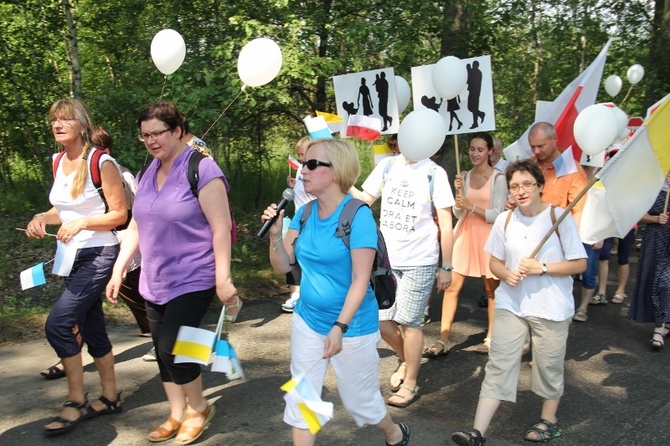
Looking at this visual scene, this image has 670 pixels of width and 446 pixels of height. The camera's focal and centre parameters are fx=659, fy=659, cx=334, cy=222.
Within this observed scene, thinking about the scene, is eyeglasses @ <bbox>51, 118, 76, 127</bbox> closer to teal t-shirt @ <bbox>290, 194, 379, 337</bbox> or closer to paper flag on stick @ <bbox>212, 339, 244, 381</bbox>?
paper flag on stick @ <bbox>212, 339, 244, 381</bbox>

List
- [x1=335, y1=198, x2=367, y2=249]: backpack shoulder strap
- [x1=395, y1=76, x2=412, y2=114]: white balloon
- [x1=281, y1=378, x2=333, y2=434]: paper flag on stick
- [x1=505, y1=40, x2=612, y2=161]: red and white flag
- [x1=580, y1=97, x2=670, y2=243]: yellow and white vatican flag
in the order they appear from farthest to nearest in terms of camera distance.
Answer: [x1=395, y1=76, x2=412, y2=114]: white balloon < [x1=505, y1=40, x2=612, y2=161]: red and white flag < [x1=580, y1=97, x2=670, y2=243]: yellow and white vatican flag < [x1=335, y1=198, x2=367, y2=249]: backpack shoulder strap < [x1=281, y1=378, x2=333, y2=434]: paper flag on stick

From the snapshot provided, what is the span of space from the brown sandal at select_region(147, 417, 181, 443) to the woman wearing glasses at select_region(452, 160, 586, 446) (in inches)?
68.7

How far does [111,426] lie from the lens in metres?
4.04

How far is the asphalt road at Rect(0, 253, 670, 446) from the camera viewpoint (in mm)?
3953

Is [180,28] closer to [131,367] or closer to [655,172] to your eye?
[131,367]

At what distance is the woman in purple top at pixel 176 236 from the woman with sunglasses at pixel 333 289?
1.44 feet

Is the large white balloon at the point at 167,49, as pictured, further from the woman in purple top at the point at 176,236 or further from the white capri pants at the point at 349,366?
the white capri pants at the point at 349,366

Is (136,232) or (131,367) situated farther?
(131,367)

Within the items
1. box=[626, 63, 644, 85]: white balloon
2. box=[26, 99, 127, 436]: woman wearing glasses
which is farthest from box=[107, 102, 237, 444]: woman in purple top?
box=[626, 63, 644, 85]: white balloon

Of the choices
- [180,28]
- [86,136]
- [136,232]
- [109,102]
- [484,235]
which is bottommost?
[484,235]

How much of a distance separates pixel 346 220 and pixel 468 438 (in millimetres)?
1433

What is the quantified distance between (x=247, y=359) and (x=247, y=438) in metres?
1.41

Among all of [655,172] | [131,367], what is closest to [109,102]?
[131,367]

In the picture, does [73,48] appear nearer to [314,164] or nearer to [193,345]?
[193,345]
